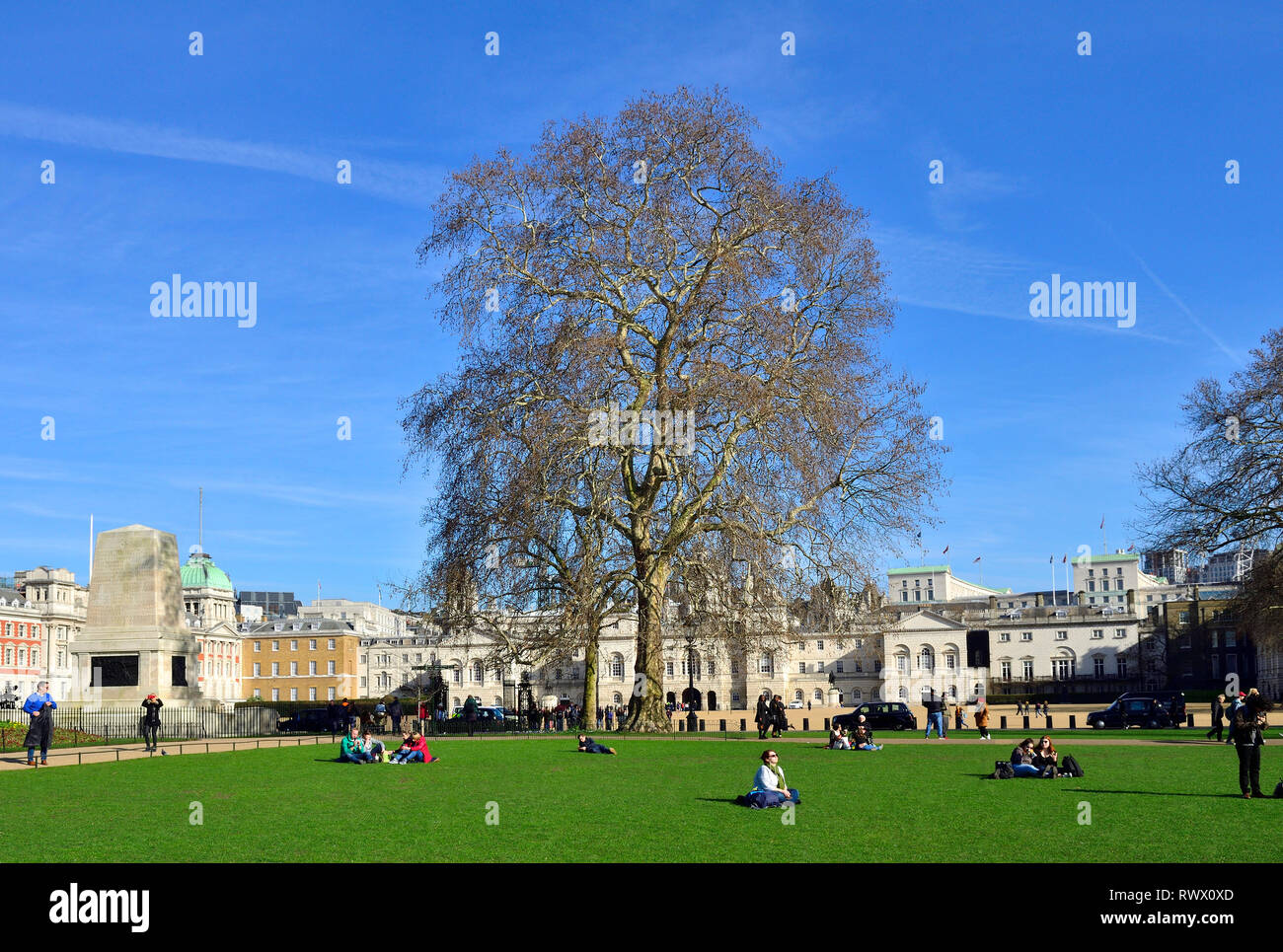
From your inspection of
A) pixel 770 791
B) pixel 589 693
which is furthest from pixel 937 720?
pixel 770 791

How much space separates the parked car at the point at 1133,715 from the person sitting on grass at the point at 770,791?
33.5 meters

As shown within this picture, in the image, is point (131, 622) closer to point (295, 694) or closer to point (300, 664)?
point (300, 664)

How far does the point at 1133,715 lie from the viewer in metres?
47.7

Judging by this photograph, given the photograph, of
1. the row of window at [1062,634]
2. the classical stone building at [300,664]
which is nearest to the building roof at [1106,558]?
the row of window at [1062,634]

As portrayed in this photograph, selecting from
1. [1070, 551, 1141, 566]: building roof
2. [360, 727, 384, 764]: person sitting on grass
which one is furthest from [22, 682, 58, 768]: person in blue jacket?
[1070, 551, 1141, 566]: building roof

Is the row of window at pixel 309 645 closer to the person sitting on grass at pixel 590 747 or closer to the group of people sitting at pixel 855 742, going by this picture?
the group of people sitting at pixel 855 742

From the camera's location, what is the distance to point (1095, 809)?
1647cm

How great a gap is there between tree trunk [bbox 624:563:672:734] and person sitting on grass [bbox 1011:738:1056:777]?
51.6ft

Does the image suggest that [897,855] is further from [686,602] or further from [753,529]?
[686,602]

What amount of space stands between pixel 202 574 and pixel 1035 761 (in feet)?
413

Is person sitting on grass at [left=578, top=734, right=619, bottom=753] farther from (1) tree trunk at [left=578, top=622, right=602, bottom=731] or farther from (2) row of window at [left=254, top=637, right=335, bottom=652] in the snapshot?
(2) row of window at [left=254, top=637, right=335, bottom=652]

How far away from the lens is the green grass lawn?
1267 cm
